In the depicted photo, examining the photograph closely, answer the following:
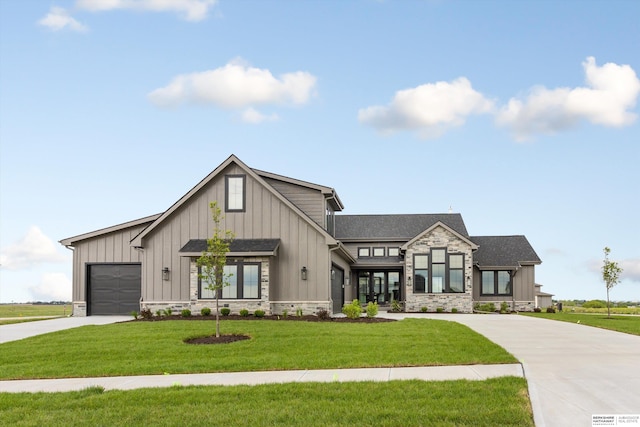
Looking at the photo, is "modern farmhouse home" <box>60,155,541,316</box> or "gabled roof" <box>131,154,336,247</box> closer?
"modern farmhouse home" <box>60,155,541,316</box>

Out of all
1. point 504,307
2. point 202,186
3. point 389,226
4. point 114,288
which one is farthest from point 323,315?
point 389,226

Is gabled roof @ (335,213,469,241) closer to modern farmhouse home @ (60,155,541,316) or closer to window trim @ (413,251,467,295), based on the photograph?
modern farmhouse home @ (60,155,541,316)

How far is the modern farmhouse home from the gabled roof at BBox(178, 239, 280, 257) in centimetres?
5

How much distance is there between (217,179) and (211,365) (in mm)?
15839

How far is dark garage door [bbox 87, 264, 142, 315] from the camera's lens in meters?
32.2

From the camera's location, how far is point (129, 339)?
19.2 m

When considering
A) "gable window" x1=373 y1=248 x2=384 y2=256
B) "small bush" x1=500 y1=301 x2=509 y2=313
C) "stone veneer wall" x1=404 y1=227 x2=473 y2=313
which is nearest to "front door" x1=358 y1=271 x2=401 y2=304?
"gable window" x1=373 y1=248 x2=384 y2=256

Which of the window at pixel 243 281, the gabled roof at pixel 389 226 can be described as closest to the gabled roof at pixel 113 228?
the window at pixel 243 281

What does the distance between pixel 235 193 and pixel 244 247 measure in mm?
2812

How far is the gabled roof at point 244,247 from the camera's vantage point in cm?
2722

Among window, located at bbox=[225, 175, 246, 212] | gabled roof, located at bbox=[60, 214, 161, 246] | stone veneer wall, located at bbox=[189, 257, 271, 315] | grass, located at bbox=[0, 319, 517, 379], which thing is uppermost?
window, located at bbox=[225, 175, 246, 212]

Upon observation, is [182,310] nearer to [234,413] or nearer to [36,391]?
[36,391]

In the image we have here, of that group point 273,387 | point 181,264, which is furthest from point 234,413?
point 181,264

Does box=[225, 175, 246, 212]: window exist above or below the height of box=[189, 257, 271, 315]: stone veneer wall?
above
